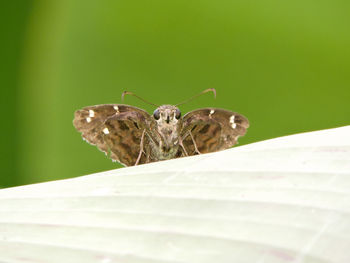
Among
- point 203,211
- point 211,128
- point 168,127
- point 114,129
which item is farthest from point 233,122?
point 203,211

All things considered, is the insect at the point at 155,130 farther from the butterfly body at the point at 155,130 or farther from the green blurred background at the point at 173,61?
the green blurred background at the point at 173,61

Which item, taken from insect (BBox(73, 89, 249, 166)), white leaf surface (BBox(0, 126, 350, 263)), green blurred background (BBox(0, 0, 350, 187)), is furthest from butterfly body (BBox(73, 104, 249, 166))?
white leaf surface (BBox(0, 126, 350, 263))

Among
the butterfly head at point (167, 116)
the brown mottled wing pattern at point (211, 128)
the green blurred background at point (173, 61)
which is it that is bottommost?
the brown mottled wing pattern at point (211, 128)

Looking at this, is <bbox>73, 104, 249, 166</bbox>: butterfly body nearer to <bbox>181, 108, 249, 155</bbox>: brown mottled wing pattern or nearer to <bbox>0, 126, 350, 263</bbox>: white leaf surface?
<bbox>181, 108, 249, 155</bbox>: brown mottled wing pattern

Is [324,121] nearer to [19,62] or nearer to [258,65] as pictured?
[258,65]

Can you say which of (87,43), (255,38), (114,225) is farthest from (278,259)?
(87,43)

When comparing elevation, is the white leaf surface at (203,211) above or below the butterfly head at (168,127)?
above

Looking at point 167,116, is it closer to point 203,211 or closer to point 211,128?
point 211,128

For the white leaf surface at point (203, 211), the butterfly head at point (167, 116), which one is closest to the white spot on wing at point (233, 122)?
the butterfly head at point (167, 116)
